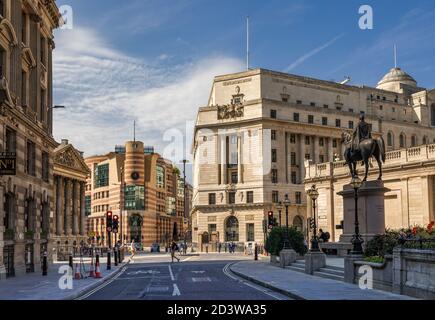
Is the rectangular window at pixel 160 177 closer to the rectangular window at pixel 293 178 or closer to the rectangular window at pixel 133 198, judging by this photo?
the rectangular window at pixel 133 198

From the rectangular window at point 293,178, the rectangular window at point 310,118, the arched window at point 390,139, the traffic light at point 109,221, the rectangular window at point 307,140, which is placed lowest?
the traffic light at point 109,221

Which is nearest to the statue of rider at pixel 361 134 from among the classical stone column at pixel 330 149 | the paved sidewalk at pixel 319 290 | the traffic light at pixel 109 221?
the paved sidewalk at pixel 319 290

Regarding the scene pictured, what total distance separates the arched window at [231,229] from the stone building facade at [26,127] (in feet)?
177

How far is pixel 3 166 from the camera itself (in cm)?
2814

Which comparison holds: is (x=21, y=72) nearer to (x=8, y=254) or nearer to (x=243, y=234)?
(x=8, y=254)

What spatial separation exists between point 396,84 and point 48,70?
92006mm

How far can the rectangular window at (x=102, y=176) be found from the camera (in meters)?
151

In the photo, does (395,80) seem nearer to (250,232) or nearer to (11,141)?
(250,232)

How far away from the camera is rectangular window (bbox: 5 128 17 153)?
3406cm

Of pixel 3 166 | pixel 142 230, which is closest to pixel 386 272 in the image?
pixel 3 166

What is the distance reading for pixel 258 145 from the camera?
9594 cm

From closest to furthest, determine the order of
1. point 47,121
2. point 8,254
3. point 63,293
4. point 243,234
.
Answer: point 63,293 → point 8,254 → point 47,121 → point 243,234

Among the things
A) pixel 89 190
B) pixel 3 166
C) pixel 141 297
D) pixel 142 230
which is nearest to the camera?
pixel 141 297

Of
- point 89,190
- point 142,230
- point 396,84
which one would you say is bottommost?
point 142,230
